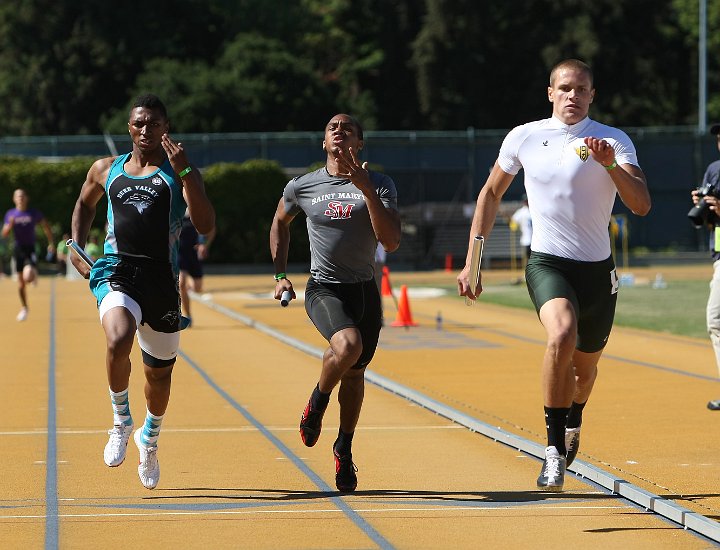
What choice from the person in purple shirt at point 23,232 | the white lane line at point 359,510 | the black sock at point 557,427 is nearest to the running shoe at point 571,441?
the black sock at point 557,427

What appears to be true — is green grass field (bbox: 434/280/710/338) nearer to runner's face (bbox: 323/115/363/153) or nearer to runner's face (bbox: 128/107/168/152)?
runner's face (bbox: 323/115/363/153)

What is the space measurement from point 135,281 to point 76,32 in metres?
65.3

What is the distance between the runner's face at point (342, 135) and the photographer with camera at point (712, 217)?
3374mm

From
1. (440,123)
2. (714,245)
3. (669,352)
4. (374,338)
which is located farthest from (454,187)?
(374,338)

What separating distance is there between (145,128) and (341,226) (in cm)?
119

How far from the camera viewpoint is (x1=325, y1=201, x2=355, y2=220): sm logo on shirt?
27.2 feet

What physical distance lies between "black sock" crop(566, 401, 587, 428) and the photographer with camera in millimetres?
2969

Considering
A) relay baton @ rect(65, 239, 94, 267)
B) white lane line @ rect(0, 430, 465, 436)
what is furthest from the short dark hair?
white lane line @ rect(0, 430, 465, 436)

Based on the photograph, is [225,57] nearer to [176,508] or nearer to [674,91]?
[674,91]

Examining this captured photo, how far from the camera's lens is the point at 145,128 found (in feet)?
26.2

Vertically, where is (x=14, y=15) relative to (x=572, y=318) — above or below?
above

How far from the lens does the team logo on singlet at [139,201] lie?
7922 mm

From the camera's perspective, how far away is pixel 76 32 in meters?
71.1

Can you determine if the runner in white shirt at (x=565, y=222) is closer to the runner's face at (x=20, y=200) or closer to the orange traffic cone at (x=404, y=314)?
the orange traffic cone at (x=404, y=314)
